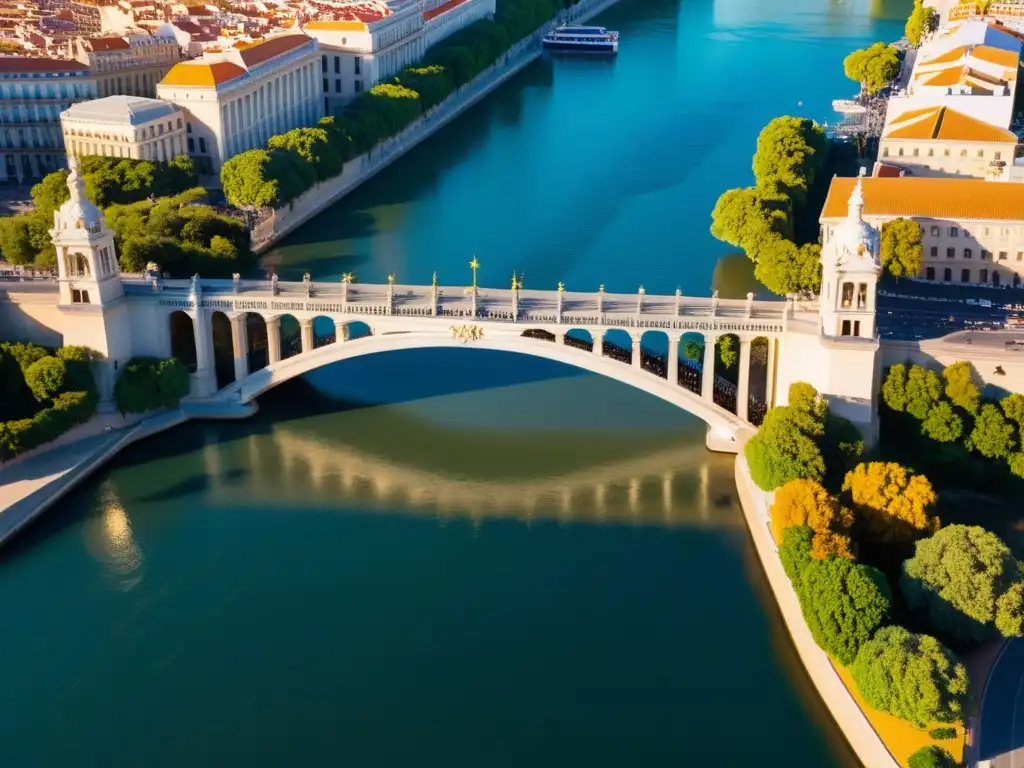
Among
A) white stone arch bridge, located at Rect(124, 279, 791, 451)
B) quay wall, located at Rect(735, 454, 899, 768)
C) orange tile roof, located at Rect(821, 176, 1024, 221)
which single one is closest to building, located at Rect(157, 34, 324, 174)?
white stone arch bridge, located at Rect(124, 279, 791, 451)

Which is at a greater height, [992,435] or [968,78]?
[968,78]

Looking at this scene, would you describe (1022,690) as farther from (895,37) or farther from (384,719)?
(895,37)

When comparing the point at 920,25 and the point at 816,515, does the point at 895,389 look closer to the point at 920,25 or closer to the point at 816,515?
the point at 816,515

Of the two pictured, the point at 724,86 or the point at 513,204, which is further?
the point at 724,86

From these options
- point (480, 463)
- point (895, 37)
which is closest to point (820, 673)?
point (480, 463)

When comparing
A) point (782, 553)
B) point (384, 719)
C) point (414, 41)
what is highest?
point (414, 41)

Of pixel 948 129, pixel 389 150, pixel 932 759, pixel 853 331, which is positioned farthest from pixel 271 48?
pixel 932 759

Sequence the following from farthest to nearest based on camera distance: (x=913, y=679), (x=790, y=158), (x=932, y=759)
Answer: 1. (x=790, y=158)
2. (x=913, y=679)
3. (x=932, y=759)
